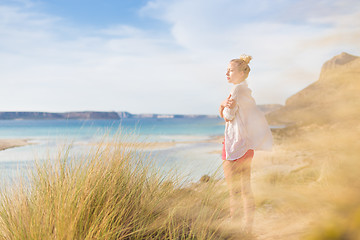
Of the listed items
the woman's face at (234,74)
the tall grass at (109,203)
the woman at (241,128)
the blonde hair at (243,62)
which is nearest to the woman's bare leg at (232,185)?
the woman at (241,128)

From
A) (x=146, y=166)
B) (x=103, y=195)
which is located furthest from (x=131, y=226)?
(x=146, y=166)

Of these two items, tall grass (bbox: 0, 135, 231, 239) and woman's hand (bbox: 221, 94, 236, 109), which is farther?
woman's hand (bbox: 221, 94, 236, 109)

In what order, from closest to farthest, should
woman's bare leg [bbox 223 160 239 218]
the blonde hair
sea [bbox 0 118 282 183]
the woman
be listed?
woman's bare leg [bbox 223 160 239 218] → the woman → the blonde hair → sea [bbox 0 118 282 183]

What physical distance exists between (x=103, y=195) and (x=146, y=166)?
26.9 inches

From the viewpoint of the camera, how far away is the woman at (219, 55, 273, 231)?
2.52 metres

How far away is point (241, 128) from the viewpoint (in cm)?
259

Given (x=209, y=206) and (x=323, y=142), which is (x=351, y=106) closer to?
(x=323, y=142)

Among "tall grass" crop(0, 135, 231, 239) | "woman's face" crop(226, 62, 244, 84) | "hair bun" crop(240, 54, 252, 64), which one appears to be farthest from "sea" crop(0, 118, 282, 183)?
"hair bun" crop(240, 54, 252, 64)

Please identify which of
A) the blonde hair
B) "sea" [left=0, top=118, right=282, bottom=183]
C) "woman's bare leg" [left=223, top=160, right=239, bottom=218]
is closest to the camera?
"woman's bare leg" [left=223, top=160, right=239, bottom=218]

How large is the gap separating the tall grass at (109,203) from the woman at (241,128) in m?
0.24

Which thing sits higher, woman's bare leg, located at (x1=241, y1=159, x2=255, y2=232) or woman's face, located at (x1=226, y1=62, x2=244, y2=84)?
woman's face, located at (x1=226, y1=62, x2=244, y2=84)

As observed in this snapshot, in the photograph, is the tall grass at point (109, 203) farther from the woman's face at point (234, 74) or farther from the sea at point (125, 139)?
the woman's face at point (234, 74)

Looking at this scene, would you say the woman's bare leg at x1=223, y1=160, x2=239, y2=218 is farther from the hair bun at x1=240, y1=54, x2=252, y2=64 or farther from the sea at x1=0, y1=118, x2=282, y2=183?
the hair bun at x1=240, y1=54, x2=252, y2=64

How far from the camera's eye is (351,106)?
0.65 m
